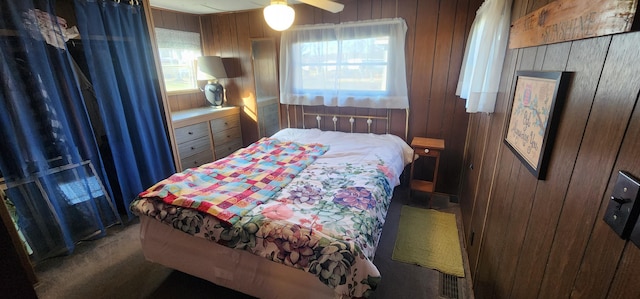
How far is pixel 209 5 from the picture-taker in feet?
10.2

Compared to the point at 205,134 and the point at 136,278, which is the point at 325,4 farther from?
the point at 136,278

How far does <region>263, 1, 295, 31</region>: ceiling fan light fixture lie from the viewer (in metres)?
1.71

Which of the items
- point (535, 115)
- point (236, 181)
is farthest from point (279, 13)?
point (535, 115)

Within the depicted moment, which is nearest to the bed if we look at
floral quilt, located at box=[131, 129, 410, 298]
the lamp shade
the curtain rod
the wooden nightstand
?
floral quilt, located at box=[131, 129, 410, 298]

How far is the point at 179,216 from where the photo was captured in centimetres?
153

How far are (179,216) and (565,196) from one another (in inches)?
69.5

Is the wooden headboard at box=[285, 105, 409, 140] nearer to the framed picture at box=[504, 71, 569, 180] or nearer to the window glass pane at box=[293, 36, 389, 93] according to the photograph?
the window glass pane at box=[293, 36, 389, 93]

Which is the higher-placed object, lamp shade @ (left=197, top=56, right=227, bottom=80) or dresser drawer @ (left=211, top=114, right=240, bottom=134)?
lamp shade @ (left=197, top=56, right=227, bottom=80)

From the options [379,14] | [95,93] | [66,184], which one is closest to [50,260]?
[66,184]

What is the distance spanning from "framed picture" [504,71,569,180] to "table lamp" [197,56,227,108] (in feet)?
11.1

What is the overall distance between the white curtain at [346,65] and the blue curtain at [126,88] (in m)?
1.50

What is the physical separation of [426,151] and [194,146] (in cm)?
277

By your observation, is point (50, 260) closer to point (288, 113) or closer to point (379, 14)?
point (288, 113)

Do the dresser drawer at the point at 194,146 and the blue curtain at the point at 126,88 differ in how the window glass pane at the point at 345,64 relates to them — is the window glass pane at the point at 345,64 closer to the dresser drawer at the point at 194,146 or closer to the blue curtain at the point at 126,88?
the dresser drawer at the point at 194,146
